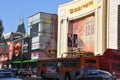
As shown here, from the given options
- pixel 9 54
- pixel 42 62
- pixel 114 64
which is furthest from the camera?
pixel 9 54

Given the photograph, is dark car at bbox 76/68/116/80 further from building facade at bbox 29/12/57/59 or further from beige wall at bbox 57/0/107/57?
building facade at bbox 29/12/57/59

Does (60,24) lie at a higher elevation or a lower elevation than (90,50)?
higher

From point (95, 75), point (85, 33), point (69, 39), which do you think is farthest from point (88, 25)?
point (95, 75)

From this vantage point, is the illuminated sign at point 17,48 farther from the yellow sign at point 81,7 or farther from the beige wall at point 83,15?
the yellow sign at point 81,7

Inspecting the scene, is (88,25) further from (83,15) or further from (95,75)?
(95,75)

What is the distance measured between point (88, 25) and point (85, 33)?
1.72m

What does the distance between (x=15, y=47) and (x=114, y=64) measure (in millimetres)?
63128

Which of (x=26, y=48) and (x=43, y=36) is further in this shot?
(x=26, y=48)

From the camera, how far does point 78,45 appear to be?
230 ft

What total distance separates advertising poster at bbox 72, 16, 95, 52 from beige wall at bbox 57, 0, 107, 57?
1223mm

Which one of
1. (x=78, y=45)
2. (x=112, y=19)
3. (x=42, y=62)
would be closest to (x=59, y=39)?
(x=78, y=45)

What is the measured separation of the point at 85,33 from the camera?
68.0m

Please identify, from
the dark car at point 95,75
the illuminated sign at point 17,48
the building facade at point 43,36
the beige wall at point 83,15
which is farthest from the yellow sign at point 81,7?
the dark car at point 95,75

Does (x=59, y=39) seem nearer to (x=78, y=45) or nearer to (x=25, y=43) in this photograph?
(x=78, y=45)
